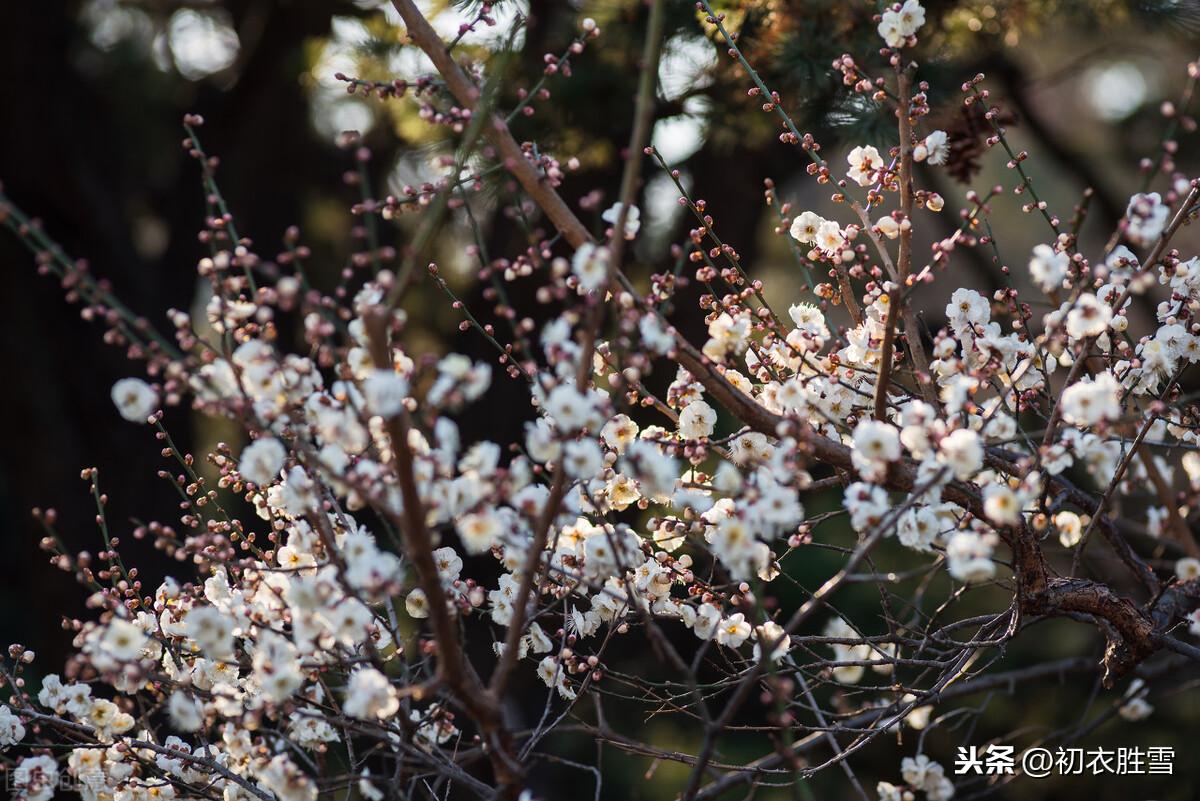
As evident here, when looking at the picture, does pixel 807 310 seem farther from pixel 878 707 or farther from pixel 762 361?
pixel 878 707

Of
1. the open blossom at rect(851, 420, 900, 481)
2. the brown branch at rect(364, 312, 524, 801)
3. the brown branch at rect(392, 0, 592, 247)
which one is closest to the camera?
the brown branch at rect(364, 312, 524, 801)

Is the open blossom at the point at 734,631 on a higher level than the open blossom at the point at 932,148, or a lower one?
lower

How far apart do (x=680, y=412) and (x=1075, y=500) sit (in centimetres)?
56

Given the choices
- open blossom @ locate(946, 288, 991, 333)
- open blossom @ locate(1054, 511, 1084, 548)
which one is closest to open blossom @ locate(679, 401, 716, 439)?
open blossom @ locate(946, 288, 991, 333)

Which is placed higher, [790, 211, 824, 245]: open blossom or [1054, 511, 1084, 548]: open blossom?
[790, 211, 824, 245]: open blossom

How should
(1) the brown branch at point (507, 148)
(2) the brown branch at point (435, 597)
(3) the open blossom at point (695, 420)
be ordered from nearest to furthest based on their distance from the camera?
(2) the brown branch at point (435, 597) → (1) the brown branch at point (507, 148) → (3) the open blossom at point (695, 420)

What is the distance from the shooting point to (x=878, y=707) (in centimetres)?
150

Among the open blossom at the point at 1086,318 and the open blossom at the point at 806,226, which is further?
the open blossom at the point at 806,226

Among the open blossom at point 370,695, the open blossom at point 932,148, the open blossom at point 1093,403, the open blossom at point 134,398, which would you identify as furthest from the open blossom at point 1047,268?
the open blossom at point 134,398

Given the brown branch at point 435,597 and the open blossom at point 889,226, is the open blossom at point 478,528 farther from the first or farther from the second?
the open blossom at point 889,226

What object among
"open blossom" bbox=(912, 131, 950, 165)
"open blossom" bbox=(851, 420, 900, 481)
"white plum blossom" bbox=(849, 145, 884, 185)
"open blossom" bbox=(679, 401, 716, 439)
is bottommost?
"open blossom" bbox=(851, 420, 900, 481)

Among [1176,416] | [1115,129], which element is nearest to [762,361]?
[1176,416]

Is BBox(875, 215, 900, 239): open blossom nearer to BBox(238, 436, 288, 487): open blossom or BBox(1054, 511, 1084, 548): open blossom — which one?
BBox(1054, 511, 1084, 548): open blossom

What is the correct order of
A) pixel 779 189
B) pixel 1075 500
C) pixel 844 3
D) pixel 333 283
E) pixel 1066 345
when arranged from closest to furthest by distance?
pixel 1066 345
pixel 1075 500
pixel 844 3
pixel 779 189
pixel 333 283
